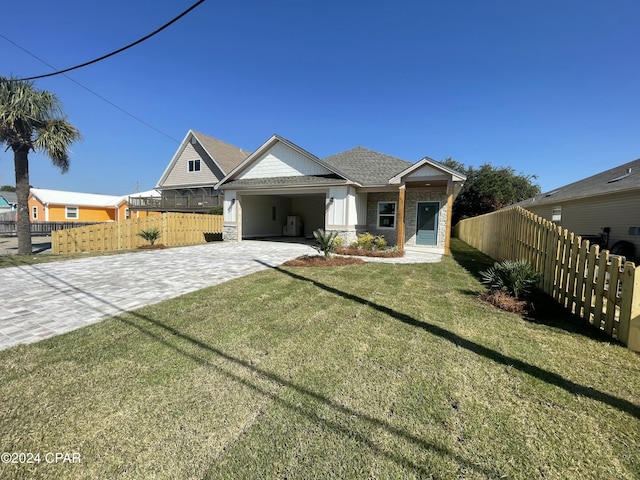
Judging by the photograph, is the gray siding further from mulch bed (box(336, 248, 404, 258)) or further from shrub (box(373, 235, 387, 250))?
shrub (box(373, 235, 387, 250))

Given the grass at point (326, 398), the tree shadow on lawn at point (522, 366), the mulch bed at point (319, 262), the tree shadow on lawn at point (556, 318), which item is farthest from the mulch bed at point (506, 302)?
the mulch bed at point (319, 262)

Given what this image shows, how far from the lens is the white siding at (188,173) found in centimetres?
2378

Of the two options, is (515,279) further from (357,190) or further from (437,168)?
(357,190)

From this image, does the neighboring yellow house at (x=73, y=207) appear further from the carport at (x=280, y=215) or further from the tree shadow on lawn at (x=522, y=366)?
the tree shadow on lawn at (x=522, y=366)

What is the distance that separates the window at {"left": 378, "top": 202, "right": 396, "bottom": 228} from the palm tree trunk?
1611 cm

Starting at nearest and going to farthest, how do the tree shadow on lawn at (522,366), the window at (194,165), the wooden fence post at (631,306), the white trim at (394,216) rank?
1. the tree shadow on lawn at (522,366)
2. the wooden fence post at (631,306)
3. the white trim at (394,216)
4. the window at (194,165)

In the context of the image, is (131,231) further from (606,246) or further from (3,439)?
(606,246)

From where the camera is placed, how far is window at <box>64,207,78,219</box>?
98.7ft

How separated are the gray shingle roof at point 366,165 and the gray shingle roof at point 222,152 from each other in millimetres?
10403

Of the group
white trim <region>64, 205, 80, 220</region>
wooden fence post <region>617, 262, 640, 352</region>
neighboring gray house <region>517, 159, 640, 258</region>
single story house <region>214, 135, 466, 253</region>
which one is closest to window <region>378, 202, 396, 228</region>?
single story house <region>214, 135, 466, 253</region>

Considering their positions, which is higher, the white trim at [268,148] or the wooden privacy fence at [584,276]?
the white trim at [268,148]

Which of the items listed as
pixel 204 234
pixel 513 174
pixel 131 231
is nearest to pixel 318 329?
pixel 131 231

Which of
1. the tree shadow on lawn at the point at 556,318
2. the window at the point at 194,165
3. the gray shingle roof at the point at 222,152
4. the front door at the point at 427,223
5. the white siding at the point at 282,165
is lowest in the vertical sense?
the tree shadow on lawn at the point at 556,318

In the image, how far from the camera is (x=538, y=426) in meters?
2.12
